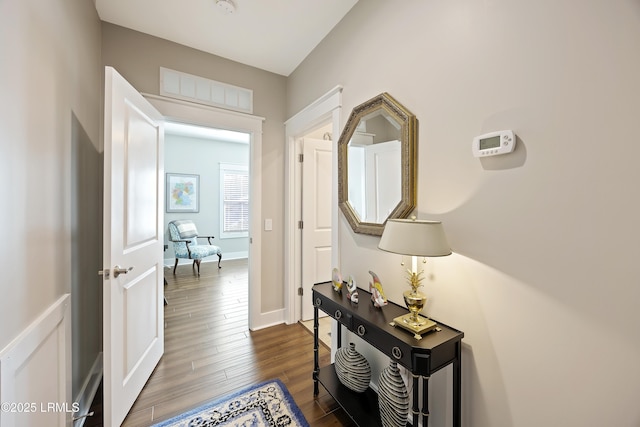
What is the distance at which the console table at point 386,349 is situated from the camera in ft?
3.53

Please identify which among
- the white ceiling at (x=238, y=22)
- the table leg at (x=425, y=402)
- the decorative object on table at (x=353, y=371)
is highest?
the white ceiling at (x=238, y=22)

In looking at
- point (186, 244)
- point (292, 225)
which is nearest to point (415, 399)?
point (292, 225)

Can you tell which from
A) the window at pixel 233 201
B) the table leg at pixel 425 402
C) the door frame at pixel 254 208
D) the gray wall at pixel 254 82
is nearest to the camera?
the table leg at pixel 425 402

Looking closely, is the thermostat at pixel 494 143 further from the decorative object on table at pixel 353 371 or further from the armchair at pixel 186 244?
the armchair at pixel 186 244

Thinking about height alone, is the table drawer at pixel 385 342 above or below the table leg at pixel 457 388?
above

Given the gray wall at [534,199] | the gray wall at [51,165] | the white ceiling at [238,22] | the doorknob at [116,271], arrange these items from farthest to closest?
1. the white ceiling at [238,22]
2. the doorknob at [116,271]
3. the gray wall at [51,165]
4. the gray wall at [534,199]

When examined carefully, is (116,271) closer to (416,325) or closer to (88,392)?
(88,392)

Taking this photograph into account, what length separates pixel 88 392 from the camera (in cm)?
170

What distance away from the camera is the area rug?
1.50 m

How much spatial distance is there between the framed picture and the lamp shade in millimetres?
5568

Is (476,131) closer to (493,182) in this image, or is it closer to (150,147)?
(493,182)

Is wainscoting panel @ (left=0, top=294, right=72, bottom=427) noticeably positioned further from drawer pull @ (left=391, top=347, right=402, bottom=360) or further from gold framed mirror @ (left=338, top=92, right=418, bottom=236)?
gold framed mirror @ (left=338, top=92, right=418, bottom=236)

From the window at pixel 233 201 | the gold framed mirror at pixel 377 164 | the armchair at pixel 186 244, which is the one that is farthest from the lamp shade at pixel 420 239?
the window at pixel 233 201

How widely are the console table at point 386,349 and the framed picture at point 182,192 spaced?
15.9 feet
